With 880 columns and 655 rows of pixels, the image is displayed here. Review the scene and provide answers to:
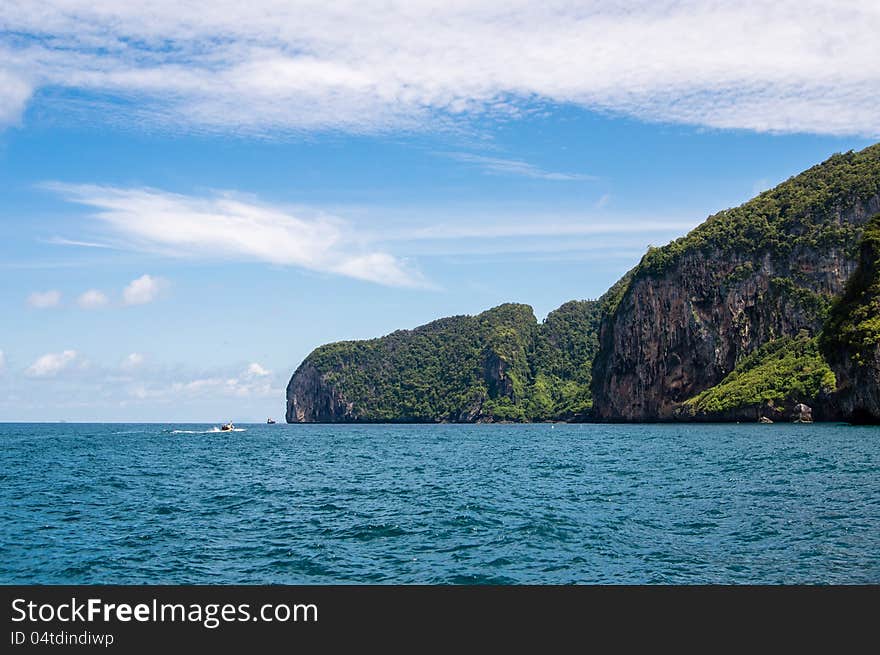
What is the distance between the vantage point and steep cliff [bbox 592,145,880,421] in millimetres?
173500

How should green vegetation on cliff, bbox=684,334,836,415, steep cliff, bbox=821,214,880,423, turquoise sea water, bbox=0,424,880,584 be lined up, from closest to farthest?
turquoise sea water, bbox=0,424,880,584 < steep cliff, bbox=821,214,880,423 < green vegetation on cliff, bbox=684,334,836,415

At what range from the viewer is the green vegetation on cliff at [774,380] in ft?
483

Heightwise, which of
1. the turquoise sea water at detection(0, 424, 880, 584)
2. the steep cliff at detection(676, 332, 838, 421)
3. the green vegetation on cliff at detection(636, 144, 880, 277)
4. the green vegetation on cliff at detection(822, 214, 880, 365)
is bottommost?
the turquoise sea water at detection(0, 424, 880, 584)

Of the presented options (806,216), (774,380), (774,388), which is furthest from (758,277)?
(774,388)

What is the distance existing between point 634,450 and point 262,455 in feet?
132

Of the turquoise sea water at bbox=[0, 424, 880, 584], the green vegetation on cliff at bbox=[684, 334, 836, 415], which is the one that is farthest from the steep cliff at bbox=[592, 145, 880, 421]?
the turquoise sea water at bbox=[0, 424, 880, 584]

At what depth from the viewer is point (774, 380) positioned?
512ft

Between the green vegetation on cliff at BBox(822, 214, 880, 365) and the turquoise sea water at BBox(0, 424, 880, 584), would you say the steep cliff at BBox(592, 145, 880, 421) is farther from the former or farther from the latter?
the turquoise sea water at BBox(0, 424, 880, 584)

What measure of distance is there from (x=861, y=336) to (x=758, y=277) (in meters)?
79.4

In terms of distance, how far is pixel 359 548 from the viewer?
26.5 m

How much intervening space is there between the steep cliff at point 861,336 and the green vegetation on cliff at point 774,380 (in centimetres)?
2071

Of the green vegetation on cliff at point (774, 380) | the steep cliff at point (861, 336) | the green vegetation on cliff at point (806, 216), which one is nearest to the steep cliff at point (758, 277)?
the green vegetation on cliff at point (806, 216)

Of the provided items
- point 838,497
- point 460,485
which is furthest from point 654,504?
point 460,485
